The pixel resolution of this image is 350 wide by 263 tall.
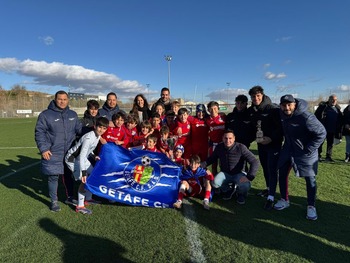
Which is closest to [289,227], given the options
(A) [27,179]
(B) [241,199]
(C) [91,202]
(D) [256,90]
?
(B) [241,199]

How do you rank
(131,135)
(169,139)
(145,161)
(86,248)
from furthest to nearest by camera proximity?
(131,135) < (169,139) < (145,161) < (86,248)

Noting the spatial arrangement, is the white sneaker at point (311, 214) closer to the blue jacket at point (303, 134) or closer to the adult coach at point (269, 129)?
the adult coach at point (269, 129)

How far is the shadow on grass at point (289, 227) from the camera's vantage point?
333 cm

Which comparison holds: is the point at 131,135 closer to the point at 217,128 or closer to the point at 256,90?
the point at 217,128

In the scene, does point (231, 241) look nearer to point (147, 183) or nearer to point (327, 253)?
point (327, 253)

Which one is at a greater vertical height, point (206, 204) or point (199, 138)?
point (199, 138)

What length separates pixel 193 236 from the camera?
12.1 feet

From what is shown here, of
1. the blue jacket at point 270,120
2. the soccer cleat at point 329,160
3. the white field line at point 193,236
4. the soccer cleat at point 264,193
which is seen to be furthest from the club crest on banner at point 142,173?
the soccer cleat at point 329,160

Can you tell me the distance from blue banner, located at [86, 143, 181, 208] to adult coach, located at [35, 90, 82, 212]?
2.16 feet

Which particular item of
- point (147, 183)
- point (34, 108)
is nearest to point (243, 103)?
point (147, 183)

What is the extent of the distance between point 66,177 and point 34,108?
6773cm

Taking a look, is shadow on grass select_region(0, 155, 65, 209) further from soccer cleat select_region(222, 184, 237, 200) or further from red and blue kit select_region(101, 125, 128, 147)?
soccer cleat select_region(222, 184, 237, 200)

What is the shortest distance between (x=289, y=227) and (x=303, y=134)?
4.74 ft

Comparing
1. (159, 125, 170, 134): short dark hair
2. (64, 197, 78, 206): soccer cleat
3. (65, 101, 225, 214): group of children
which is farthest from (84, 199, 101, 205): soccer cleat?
(159, 125, 170, 134): short dark hair
